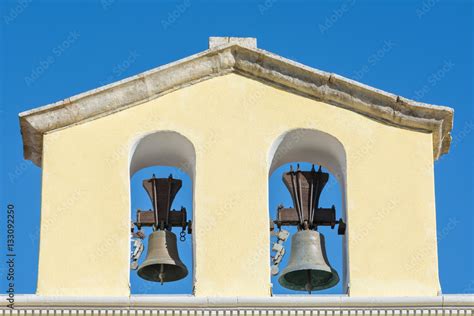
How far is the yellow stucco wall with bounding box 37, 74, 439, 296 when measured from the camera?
39.7 meters

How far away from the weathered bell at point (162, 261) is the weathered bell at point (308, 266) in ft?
3.74

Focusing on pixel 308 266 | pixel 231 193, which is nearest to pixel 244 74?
pixel 231 193

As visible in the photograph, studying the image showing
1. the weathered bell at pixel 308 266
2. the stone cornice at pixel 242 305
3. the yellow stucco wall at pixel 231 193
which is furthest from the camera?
the weathered bell at pixel 308 266

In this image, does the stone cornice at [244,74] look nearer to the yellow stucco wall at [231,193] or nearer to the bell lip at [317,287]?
the yellow stucco wall at [231,193]

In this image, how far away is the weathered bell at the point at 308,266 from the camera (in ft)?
132

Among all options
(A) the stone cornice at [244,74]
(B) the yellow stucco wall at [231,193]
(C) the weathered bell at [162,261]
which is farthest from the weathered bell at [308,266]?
(A) the stone cornice at [244,74]

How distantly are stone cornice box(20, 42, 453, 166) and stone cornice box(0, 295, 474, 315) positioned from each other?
203 centimetres

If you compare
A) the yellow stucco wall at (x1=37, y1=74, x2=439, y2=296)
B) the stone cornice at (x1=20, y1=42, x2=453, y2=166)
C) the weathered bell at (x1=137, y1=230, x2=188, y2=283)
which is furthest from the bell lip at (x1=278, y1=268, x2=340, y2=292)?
the stone cornice at (x1=20, y1=42, x2=453, y2=166)

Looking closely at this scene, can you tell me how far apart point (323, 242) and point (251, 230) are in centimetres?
107

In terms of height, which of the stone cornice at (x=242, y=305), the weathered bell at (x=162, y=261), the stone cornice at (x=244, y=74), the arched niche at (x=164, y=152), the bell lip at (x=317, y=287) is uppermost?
the stone cornice at (x=244, y=74)

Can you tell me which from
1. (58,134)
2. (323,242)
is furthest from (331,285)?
(58,134)

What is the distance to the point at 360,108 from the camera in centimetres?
4062

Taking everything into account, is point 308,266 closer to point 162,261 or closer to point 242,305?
point 242,305

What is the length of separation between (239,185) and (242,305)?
1.48 meters
